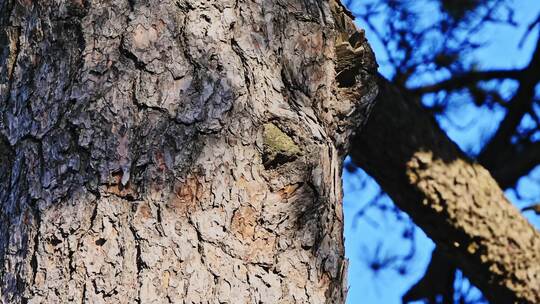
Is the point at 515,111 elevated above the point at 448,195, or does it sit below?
Answer: above

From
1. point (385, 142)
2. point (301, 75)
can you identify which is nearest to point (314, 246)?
point (301, 75)

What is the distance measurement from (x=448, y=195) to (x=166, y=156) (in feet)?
4.97

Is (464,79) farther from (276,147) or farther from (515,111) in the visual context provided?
(276,147)

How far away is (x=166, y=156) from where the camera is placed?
3.30 feet

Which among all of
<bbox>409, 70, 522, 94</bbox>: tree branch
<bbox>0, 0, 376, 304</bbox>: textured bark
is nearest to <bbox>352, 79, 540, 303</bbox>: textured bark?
<bbox>409, 70, 522, 94</bbox>: tree branch

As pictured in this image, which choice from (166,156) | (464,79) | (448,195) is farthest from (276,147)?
(464,79)

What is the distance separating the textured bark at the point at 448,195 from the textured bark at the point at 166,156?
121 centimetres

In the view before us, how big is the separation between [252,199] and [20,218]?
0.26 m

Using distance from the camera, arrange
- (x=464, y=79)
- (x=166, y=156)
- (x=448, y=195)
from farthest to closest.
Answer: (x=464, y=79) → (x=448, y=195) → (x=166, y=156)

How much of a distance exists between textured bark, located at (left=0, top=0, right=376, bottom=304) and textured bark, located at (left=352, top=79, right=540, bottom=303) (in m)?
1.21

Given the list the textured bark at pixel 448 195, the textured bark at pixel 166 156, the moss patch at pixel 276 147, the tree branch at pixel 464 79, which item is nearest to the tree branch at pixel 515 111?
the tree branch at pixel 464 79

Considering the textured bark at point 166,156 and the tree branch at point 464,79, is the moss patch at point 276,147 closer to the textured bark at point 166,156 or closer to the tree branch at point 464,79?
the textured bark at point 166,156

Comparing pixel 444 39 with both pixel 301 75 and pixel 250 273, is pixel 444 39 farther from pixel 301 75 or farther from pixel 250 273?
pixel 250 273

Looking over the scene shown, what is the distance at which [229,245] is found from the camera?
0.99 meters
